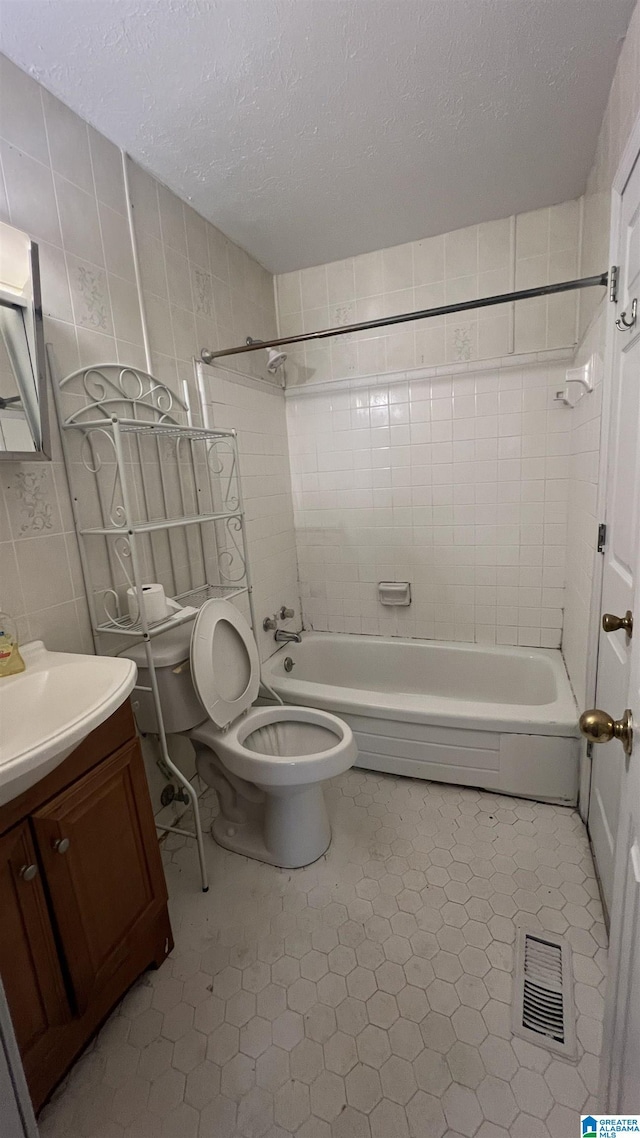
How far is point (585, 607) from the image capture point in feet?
5.51

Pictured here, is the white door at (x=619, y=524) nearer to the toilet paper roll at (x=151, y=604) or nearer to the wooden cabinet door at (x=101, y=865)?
the wooden cabinet door at (x=101, y=865)

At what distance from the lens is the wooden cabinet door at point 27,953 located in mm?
862

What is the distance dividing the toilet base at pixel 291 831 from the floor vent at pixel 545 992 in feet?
2.14

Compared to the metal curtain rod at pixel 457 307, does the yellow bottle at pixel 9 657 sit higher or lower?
lower

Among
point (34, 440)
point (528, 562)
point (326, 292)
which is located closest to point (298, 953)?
point (34, 440)

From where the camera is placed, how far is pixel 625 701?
1.10 metres

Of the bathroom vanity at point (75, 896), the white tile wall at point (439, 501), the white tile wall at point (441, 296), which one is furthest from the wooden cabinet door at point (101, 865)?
the white tile wall at point (441, 296)

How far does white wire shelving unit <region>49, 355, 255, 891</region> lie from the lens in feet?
4.62

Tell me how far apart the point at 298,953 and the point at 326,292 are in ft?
9.01

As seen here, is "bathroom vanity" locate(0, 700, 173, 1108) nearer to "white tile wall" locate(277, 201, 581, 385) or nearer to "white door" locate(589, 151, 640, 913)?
"white door" locate(589, 151, 640, 913)

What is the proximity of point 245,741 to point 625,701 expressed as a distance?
1183 mm

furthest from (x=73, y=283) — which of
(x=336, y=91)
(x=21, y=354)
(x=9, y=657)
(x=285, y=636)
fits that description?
(x=285, y=636)

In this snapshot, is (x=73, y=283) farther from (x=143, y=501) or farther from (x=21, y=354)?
(x=143, y=501)

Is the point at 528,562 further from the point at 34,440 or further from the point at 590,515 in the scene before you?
the point at 34,440
